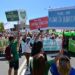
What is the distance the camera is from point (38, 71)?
291 inches

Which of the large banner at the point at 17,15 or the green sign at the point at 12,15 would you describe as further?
the green sign at the point at 12,15

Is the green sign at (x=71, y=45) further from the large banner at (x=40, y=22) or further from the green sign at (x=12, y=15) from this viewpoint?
the large banner at (x=40, y=22)

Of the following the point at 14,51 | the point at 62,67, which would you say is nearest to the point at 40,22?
the point at 14,51

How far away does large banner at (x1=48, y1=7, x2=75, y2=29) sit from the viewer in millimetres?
8203

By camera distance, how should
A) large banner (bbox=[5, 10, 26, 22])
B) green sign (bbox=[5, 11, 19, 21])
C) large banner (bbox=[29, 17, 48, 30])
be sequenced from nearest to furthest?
large banner (bbox=[29, 17, 48, 30]) < large banner (bbox=[5, 10, 26, 22]) < green sign (bbox=[5, 11, 19, 21])

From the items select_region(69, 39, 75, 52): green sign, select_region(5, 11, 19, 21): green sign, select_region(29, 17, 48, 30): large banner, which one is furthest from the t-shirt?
select_region(5, 11, 19, 21): green sign

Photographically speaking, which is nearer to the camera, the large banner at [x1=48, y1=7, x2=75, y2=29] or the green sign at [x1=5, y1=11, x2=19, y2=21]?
the large banner at [x1=48, y1=7, x2=75, y2=29]

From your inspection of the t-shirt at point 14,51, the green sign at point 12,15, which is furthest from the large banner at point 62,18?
the green sign at point 12,15

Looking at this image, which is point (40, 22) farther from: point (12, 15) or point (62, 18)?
point (12, 15)

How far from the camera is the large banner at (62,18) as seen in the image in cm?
820

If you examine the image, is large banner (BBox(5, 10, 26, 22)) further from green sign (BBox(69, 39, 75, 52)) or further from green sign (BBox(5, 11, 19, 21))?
green sign (BBox(69, 39, 75, 52))

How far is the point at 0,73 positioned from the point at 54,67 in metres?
8.58

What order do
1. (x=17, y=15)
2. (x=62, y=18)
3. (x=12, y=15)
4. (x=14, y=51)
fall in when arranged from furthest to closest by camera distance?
1. (x=12, y=15)
2. (x=17, y=15)
3. (x=14, y=51)
4. (x=62, y=18)

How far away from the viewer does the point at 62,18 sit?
8531 mm
